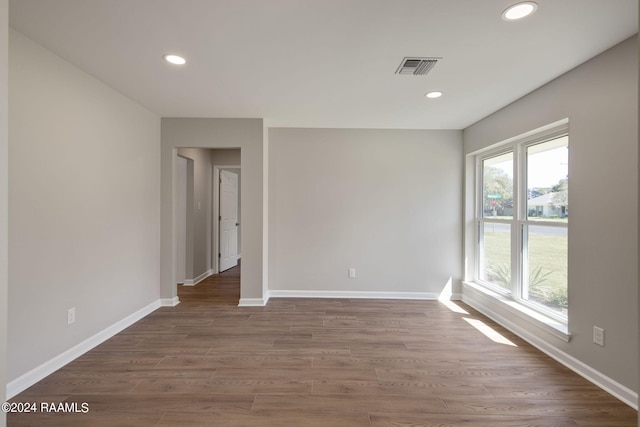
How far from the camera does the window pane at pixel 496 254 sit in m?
3.58

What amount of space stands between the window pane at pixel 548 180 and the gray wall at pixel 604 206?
0.24 meters

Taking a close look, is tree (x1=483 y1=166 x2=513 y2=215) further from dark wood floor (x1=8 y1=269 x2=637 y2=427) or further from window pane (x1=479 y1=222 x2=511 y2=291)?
dark wood floor (x1=8 y1=269 x2=637 y2=427)

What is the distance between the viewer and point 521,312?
3039 millimetres

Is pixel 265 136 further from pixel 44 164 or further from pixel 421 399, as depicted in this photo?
pixel 421 399

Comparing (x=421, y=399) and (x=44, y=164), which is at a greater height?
(x=44, y=164)

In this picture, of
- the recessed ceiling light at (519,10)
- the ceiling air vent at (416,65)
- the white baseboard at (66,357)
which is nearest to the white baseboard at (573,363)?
the recessed ceiling light at (519,10)

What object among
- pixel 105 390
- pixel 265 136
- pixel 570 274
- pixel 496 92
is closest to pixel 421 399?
pixel 570 274

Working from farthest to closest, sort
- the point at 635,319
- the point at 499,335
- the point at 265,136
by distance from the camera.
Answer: the point at 265,136 < the point at 499,335 < the point at 635,319

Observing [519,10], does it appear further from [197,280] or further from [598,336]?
[197,280]

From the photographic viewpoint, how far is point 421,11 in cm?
178

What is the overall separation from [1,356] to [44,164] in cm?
157

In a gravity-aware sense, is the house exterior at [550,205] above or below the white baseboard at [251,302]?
above

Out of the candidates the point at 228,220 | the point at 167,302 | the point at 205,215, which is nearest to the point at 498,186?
the point at 167,302

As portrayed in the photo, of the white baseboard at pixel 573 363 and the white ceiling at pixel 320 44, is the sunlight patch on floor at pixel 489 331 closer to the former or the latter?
the white baseboard at pixel 573 363
